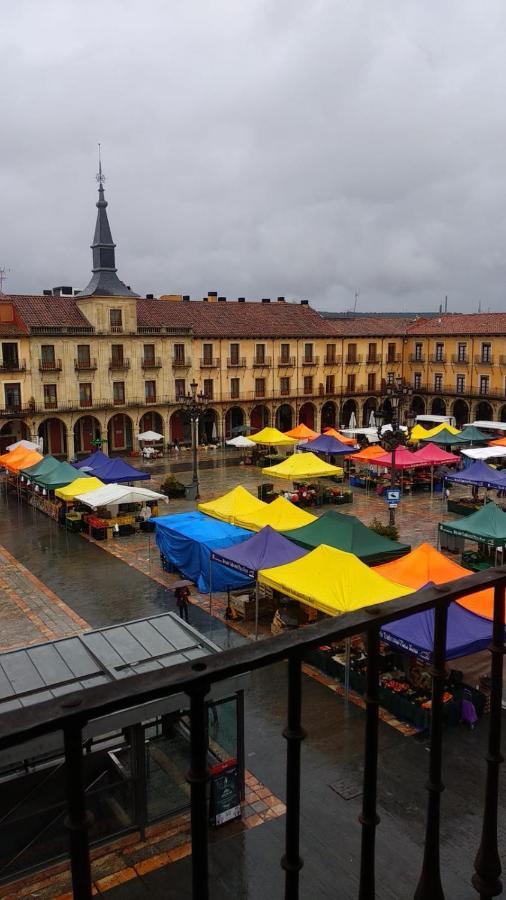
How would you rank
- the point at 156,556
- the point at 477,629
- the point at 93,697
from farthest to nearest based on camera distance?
the point at 156,556 < the point at 477,629 < the point at 93,697

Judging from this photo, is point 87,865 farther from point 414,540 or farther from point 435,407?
point 435,407

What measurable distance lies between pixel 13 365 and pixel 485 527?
29.2m

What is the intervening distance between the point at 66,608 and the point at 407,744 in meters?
9.28

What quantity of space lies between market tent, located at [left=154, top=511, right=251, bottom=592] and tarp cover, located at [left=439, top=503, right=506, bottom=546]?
5.91m

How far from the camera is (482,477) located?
24531 millimetres

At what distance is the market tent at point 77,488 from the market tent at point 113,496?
0.44 metres

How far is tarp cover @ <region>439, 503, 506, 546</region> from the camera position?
1784 centimetres

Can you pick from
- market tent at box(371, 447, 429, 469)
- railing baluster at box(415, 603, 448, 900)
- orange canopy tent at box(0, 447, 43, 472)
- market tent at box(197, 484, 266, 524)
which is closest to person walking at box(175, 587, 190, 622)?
market tent at box(197, 484, 266, 524)

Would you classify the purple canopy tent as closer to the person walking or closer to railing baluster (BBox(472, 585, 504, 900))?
the person walking

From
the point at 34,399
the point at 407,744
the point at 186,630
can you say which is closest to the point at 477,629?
the point at 407,744

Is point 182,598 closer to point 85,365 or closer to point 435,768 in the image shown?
point 435,768

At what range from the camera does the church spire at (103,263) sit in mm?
42812

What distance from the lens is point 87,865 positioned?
1959 millimetres

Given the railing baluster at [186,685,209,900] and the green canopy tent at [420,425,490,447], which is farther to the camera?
the green canopy tent at [420,425,490,447]
